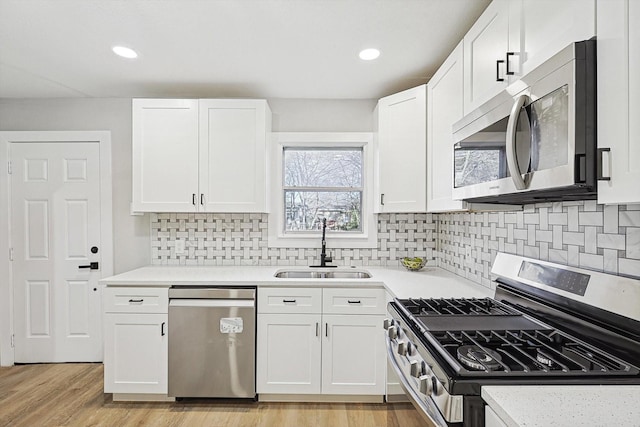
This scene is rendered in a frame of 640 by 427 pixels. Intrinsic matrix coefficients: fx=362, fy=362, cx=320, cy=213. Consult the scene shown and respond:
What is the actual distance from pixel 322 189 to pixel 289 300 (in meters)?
1.15

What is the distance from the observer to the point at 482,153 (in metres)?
1.55

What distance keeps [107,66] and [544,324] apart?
3070 millimetres

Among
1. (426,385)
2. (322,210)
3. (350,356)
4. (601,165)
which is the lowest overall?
(350,356)

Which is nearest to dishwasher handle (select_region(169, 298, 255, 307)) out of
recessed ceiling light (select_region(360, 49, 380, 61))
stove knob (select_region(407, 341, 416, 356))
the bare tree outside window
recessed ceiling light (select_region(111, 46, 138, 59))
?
the bare tree outside window

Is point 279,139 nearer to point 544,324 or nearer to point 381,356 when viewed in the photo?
point 381,356

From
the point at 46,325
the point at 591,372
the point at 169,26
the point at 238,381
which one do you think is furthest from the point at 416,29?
the point at 46,325

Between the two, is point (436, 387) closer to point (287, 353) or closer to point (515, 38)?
point (515, 38)

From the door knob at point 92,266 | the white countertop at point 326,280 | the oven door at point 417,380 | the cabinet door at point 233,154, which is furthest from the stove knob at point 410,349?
the door knob at point 92,266

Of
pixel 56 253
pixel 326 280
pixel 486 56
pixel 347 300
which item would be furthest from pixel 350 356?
pixel 56 253

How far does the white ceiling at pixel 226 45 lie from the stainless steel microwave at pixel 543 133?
0.82m

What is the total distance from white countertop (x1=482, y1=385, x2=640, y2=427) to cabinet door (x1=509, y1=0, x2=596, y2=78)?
0.93 m

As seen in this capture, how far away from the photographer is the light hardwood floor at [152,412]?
2375 mm

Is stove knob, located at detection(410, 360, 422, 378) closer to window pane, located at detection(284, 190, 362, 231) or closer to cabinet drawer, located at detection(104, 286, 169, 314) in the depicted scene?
cabinet drawer, located at detection(104, 286, 169, 314)

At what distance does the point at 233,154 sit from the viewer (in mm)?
2898
